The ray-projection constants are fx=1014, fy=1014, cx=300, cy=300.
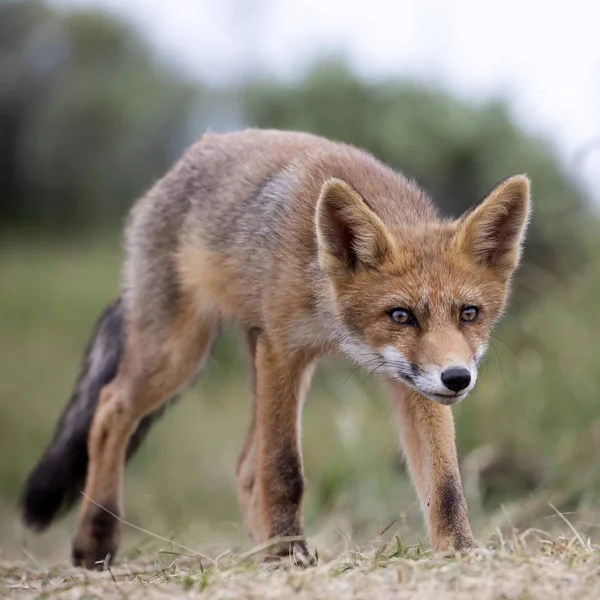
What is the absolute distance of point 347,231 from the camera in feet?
15.3

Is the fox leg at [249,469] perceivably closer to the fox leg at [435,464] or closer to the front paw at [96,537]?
the front paw at [96,537]

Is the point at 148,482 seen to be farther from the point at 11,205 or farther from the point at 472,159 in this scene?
the point at 11,205

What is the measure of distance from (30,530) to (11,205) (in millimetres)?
15027

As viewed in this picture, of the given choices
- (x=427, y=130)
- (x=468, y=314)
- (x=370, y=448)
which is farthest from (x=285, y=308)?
(x=427, y=130)

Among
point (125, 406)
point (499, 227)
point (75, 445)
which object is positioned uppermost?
point (499, 227)

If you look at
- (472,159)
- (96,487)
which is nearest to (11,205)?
(472,159)

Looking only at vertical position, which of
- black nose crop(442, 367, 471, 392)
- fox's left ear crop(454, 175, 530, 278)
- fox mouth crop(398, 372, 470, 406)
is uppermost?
fox's left ear crop(454, 175, 530, 278)

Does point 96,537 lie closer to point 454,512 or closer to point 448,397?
point 454,512

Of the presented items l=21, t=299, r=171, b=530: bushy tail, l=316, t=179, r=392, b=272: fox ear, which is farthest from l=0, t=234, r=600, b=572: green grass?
l=316, t=179, r=392, b=272: fox ear

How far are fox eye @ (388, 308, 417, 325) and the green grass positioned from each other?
0.79 meters

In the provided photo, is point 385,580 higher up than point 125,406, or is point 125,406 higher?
point 385,580

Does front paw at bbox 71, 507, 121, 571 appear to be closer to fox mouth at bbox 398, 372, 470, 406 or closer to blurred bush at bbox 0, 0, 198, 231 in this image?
fox mouth at bbox 398, 372, 470, 406

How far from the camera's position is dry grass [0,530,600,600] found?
3.51m

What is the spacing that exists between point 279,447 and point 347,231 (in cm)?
115
